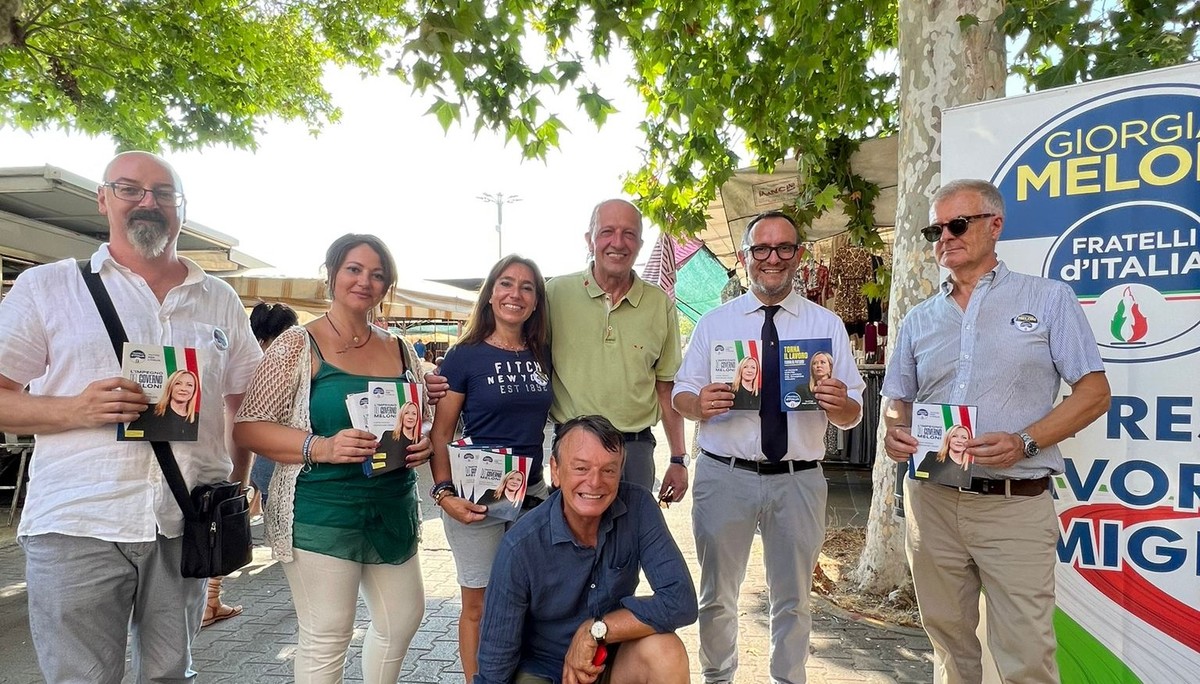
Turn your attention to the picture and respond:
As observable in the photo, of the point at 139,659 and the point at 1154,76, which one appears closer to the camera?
the point at 139,659

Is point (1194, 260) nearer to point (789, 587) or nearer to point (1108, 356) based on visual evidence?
point (1108, 356)

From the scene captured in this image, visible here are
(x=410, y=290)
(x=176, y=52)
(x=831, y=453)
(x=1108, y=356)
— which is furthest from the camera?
(x=410, y=290)

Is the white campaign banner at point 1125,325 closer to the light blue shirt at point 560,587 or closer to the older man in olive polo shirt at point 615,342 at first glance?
the older man in olive polo shirt at point 615,342

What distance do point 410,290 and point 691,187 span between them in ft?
21.5

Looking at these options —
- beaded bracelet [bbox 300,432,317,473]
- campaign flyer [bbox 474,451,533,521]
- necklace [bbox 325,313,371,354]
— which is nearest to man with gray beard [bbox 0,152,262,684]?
beaded bracelet [bbox 300,432,317,473]

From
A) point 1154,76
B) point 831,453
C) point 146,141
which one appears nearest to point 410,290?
point 146,141

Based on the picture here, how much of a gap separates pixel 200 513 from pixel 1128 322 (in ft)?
12.1

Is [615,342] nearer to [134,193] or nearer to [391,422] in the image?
[391,422]

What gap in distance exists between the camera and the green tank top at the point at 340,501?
8.81ft

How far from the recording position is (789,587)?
10.5ft

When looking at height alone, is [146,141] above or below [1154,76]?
above

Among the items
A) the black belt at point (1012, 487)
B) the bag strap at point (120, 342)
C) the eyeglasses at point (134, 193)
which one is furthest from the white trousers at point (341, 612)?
the black belt at point (1012, 487)

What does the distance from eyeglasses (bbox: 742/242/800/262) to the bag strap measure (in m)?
2.49

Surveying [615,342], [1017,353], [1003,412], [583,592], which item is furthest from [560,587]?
[1017,353]
